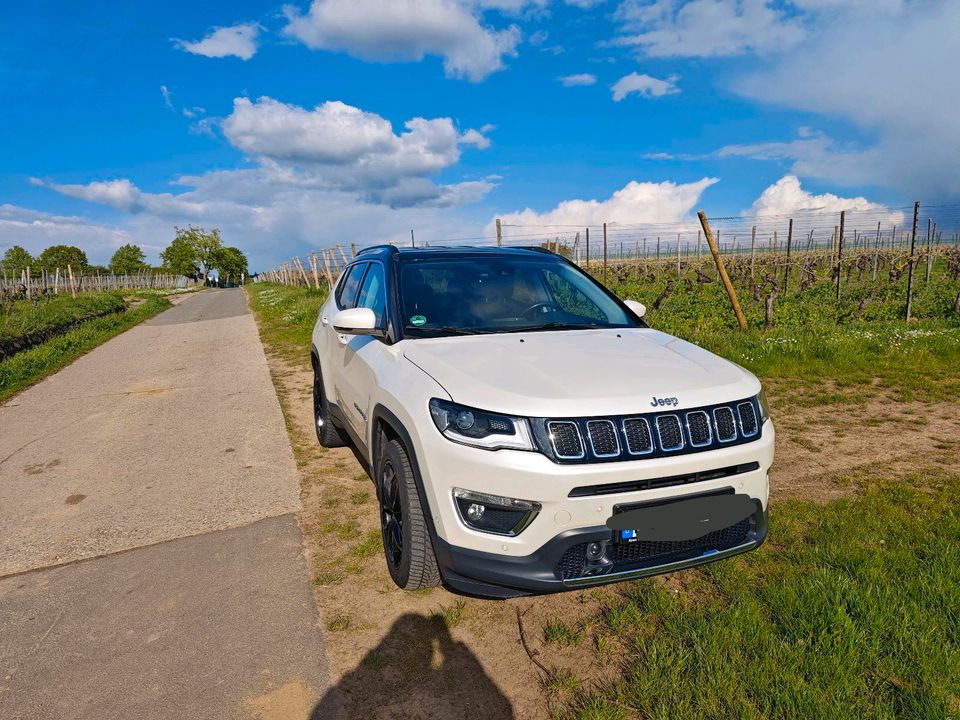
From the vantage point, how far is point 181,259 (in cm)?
10056

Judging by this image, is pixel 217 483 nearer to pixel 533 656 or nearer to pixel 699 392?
pixel 533 656

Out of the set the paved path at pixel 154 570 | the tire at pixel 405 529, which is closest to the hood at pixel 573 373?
the tire at pixel 405 529

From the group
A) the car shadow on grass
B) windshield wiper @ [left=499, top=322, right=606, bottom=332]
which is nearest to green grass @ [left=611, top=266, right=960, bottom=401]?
windshield wiper @ [left=499, top=322, right=606, bottom=332]

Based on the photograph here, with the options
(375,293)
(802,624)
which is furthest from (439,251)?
(802,624)

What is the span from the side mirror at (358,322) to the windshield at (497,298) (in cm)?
Answer: 18

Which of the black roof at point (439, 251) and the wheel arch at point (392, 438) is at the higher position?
the black roof at point (439, 251)

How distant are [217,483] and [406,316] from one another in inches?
91.2

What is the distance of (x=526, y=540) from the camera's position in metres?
2.21

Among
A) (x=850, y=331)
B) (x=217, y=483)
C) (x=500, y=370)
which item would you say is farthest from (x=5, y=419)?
(x=850, y=331)

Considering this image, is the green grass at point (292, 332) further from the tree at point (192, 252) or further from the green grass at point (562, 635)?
the tree at point (192, 252)

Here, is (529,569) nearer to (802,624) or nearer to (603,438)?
(603,438)

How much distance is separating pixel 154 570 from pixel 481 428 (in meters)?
2.19

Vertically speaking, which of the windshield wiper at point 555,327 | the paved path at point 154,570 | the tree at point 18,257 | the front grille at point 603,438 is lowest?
the paved path at point 154,570

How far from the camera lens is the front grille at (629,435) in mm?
2193
